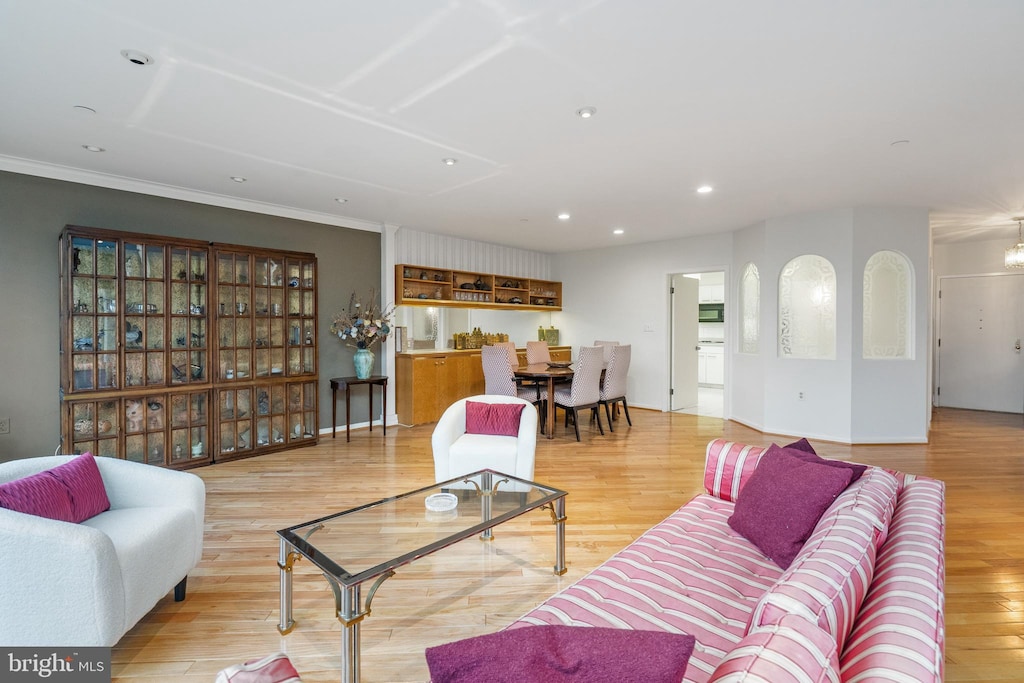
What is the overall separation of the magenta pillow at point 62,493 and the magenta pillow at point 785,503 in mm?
2667

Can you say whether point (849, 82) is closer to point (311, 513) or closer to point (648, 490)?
point (648, 490)

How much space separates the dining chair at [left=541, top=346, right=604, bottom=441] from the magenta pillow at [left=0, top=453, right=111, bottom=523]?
13.2ft

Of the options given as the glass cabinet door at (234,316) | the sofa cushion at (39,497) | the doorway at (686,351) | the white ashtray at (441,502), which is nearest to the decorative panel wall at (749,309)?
the doorway at (686,351)

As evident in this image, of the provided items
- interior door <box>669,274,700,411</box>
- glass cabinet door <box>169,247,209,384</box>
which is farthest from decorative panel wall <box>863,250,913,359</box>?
glass cabinet door <box>169,247,209,384</box>

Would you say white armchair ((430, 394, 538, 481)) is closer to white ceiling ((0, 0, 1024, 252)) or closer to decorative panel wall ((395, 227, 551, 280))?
white ceiling ((0, 0, 1024, 252))

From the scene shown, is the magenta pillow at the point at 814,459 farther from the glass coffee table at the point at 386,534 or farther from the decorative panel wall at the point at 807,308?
the decorative panel wall at the point at 807,308

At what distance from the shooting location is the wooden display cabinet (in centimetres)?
384

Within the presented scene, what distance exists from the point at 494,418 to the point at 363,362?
262 centimetres

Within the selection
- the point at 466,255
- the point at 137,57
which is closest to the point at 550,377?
the point at 466,255

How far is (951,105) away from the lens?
2.79 m

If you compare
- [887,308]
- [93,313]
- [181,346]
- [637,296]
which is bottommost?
[181,346]

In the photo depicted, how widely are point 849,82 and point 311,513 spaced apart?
4009mm

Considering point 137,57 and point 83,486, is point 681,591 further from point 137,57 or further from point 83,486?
point 137,57

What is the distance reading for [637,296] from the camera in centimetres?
744
